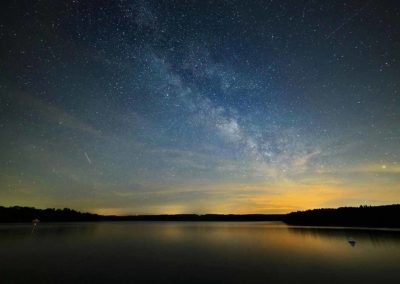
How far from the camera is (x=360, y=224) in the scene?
4734 inches

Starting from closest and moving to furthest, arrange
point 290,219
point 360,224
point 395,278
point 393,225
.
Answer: point 395,278 < point 393,225 < point 360,224 < point 290,219

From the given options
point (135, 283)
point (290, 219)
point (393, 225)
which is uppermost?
point (290, 219)

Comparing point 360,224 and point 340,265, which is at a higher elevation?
point 360,224

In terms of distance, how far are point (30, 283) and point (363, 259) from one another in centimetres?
3478

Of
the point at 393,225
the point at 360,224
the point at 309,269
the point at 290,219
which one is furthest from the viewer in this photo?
the point at 290,219

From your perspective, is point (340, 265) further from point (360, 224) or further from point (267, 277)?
point (360, 224)

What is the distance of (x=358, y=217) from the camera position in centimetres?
12188

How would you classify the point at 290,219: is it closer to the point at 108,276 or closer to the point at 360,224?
the point at 360,224

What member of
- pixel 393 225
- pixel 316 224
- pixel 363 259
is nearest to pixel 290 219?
pixel 316 224

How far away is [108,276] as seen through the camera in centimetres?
2500

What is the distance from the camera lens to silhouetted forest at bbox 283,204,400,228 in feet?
351

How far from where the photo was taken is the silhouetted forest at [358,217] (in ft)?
351

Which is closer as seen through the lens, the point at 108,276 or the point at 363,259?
the point at 108,276

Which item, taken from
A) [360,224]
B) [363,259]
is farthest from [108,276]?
[360,224]
